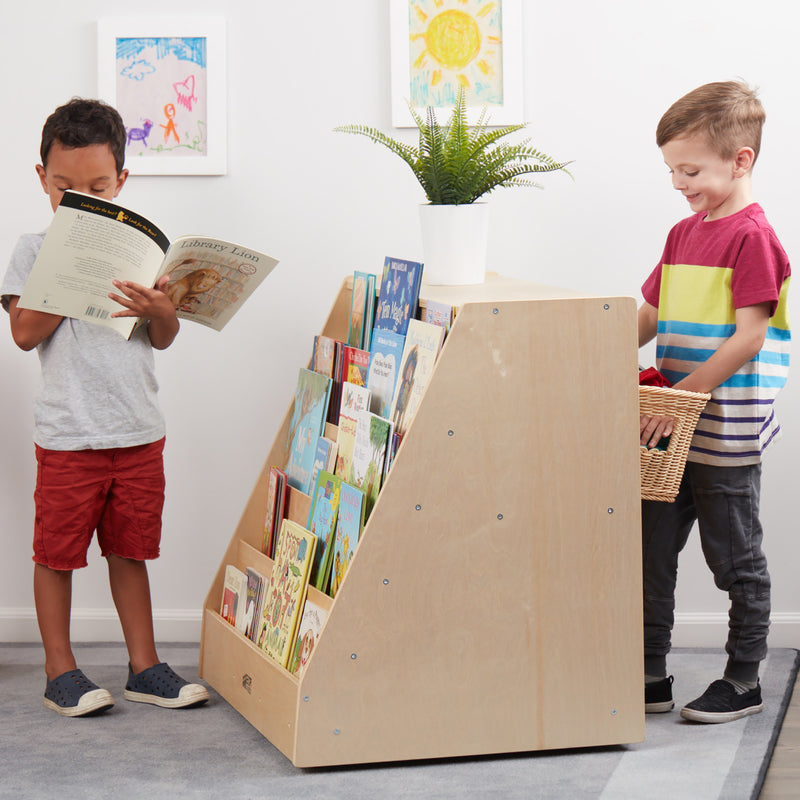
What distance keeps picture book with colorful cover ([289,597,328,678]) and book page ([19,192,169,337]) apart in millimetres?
627

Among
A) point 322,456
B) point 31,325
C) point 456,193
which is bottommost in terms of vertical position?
point 322,456

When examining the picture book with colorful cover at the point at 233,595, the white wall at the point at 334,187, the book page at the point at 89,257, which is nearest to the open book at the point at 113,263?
the book page at the point at 89,257

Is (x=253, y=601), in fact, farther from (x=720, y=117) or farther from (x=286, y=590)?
(x=720, y=117)

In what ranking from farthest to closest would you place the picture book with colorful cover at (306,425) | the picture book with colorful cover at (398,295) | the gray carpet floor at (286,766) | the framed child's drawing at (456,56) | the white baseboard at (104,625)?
the white baseboard at (104,625) < the framed child's drawing at (456,56) < the picture book with colorful cover at (306,425) < the picture book with colorful cover at (398,295) < the gray carpet floor at (286,766)

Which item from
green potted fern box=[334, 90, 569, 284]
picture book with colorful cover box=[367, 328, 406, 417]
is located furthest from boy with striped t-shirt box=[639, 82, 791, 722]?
picture book with colorful cover box=[367, 328, 406, 417]

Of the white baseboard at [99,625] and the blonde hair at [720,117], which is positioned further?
the white baseboard at [99,625]

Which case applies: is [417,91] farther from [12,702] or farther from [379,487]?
[12,702]

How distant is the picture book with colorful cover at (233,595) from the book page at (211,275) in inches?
19.6

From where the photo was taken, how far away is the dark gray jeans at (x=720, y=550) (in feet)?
6.37

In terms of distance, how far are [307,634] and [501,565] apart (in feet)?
1.16

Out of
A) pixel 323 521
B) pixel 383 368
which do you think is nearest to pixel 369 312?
pixel 383 368

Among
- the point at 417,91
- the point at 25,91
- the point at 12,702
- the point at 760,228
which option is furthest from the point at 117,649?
the point at 760,228

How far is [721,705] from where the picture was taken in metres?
1.98

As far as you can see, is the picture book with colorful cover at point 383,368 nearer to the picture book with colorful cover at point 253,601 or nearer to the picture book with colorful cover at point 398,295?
the picture book with colorful cover at point 398,295
